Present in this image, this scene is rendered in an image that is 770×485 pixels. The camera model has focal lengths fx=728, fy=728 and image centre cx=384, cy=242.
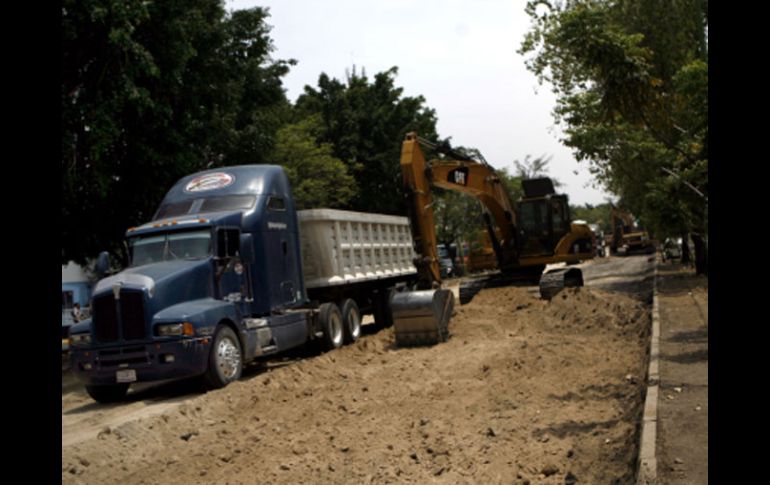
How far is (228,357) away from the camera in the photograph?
11.7m

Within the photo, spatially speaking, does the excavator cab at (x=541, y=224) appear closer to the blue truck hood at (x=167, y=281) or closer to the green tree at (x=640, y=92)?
the green tree at (x=640, y=92)

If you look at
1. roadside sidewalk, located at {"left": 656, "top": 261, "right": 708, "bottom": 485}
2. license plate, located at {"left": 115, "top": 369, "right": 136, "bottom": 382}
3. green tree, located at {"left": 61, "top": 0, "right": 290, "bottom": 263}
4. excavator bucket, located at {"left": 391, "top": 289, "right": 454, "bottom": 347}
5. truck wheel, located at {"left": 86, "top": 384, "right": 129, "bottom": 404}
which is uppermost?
green tree, located at {"left": 61, "top": 0, "right": 290, "bottom": 263}

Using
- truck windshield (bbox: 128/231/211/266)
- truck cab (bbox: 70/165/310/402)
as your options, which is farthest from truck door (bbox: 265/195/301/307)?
truck windshield (bbox: 128/231/211/266)

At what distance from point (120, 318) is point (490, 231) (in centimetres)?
1100

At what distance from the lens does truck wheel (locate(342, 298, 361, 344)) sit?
16.1m

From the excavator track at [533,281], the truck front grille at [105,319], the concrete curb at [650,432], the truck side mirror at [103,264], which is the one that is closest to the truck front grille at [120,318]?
the truck front grille at [105,319]

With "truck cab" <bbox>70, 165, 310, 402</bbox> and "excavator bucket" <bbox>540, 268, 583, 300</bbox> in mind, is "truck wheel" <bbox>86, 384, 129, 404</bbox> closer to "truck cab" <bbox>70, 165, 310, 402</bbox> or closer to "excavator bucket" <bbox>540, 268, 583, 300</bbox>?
"truck cab" <bbox>70, 165, 310, 402</bbox>

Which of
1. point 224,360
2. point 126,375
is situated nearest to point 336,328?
point 224,360

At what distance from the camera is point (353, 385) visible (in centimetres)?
1031

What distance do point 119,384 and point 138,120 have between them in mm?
8097

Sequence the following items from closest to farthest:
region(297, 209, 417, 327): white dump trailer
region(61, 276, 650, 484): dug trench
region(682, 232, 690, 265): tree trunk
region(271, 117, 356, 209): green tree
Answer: region(61, 276, 650, 484): dug trench < region(297, 209, 417, 327): white dump trailer < region(271, 117, 356, 209): green tree < region(682, 232, 690, 265): tree trunk

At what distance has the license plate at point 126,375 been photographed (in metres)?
11.0
